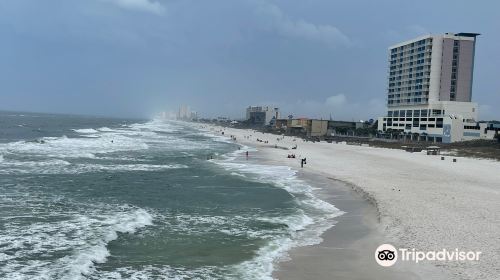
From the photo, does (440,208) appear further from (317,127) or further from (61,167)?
(317,127)

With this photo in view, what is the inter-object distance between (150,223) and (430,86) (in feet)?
368

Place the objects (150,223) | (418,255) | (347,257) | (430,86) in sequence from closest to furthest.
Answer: (418,255) < (347,257) < (150,223) < (430,86)

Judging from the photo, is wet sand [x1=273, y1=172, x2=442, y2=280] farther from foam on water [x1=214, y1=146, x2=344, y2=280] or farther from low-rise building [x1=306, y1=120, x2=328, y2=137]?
low-rise building [x1=306, y1=120, x2=328, y2=137]

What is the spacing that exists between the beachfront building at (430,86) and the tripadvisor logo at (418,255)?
8498 cm

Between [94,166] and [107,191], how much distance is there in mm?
12949

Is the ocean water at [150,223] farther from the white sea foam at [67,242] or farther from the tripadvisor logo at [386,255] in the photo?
the tripadvisor logo at [386,255]

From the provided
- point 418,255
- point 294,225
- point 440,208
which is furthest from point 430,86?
point 418,255

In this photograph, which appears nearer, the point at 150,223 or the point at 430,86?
the point at 150,223

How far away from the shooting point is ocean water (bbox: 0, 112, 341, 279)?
41.7ft

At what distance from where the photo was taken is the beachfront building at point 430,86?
99.8 metres

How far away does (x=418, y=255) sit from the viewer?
1345cm

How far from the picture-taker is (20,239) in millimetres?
14836

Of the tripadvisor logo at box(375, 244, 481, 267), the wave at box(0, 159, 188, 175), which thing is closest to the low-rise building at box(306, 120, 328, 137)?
the wave at box(0, 159, 188, 175)

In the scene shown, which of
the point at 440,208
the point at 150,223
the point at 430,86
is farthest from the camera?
the point at 430,86
